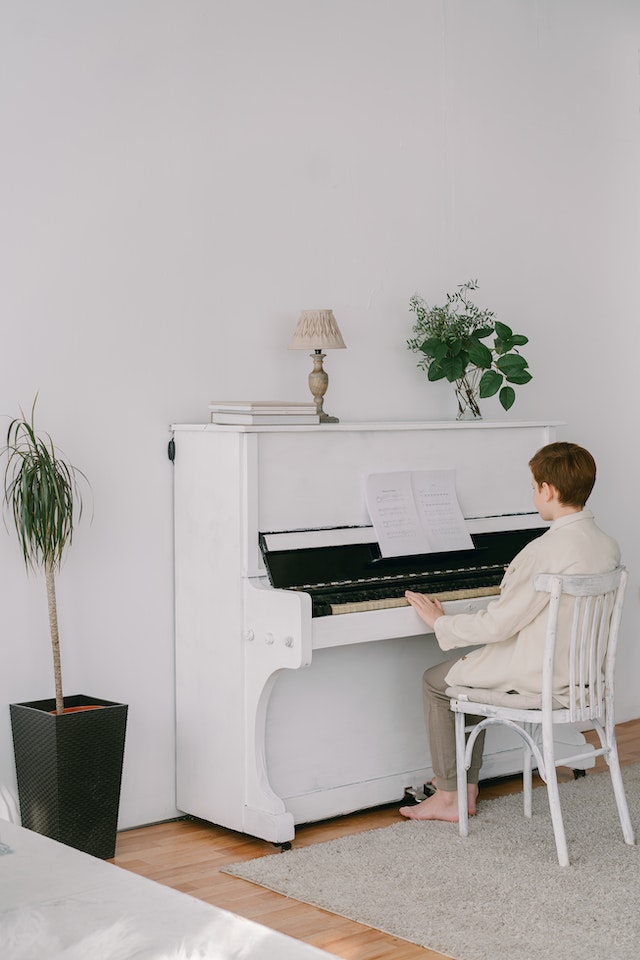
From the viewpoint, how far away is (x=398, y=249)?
4.42m

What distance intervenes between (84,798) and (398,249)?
7.49ft

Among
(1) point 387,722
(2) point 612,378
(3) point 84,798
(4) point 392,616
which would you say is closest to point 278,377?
(4) point 392,616

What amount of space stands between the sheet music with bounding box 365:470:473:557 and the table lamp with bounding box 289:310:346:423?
11.6 inches

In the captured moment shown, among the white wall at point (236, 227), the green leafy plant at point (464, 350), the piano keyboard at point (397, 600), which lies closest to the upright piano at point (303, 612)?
the piano keyboard at point (397, 600)

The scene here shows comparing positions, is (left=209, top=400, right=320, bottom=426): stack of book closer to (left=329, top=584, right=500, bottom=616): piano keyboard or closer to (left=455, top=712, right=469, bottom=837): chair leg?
(left=329, top=584, right=500, bottom=616): piano keyboard

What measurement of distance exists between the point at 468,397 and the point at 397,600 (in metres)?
1.15

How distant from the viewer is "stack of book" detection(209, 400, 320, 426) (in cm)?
360

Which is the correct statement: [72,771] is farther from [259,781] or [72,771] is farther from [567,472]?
[567,472]

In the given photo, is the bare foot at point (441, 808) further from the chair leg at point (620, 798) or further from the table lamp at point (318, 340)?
the table lamp at point (318, 340)

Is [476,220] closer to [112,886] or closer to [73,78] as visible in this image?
[73,78]

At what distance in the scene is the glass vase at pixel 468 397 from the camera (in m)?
4.48

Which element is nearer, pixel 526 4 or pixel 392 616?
pixel 392 616

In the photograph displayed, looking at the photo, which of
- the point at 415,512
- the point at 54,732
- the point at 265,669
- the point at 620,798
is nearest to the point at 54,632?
the point at 54,732

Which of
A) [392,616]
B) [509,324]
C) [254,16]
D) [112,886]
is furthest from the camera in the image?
[509,324]
